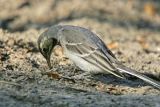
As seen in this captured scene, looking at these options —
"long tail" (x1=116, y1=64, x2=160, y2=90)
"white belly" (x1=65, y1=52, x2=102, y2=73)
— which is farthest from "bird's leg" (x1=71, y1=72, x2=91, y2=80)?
"long tail" (x1=116, y1=64, x2=160, y2=90)

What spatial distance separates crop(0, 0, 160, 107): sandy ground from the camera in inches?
288

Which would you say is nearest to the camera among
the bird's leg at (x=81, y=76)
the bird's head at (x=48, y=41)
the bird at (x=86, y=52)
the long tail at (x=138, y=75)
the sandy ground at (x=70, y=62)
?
the sandy ground at (x=70, y=62)

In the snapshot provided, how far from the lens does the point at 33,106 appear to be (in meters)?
6.92

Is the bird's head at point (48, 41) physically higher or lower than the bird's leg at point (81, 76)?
higher

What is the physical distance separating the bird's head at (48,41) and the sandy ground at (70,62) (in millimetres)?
221

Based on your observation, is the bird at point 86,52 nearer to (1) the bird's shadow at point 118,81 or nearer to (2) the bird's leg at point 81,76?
(2) the bird's leg at point 81,76

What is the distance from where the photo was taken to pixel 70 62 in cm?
920

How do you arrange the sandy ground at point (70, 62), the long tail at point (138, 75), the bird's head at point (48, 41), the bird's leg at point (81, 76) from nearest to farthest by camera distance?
1. the sandy ground at point (70, 62)
2. the long tail at point (138, 75)
3. the bird's leg at point (81, 76)
4. the bird's head at point (48, 41)

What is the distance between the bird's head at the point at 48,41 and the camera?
840 centimetres

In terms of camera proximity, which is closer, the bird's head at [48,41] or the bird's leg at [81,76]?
the bird's leg at [81,76]

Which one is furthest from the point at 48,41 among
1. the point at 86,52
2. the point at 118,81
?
the point at 118,81

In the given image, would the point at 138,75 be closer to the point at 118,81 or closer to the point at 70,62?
the point at 118,81

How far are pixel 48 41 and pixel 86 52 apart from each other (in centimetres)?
66

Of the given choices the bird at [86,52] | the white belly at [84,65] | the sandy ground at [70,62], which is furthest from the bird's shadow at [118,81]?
the white belly at [84,65]
